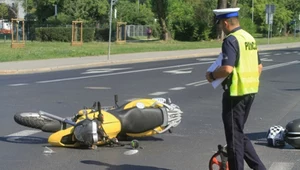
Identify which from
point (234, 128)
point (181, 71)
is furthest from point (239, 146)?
point (181, 71)

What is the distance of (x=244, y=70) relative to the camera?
17.6ft

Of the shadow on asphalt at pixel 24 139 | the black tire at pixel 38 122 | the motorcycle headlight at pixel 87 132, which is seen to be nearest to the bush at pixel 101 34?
the shadow on asphalt at pixel 24 139

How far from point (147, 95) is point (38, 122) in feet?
19.1

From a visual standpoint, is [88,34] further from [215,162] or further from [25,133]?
[215,162]

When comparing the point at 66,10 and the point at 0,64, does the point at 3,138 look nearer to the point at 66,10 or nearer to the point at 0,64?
the point at 0,64

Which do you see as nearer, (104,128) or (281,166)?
(281,166)

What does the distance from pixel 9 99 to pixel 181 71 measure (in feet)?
31.2

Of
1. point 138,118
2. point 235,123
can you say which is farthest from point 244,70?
point 138,118

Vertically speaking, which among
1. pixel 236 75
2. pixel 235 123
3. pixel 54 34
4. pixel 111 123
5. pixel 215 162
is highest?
pixel 236 75

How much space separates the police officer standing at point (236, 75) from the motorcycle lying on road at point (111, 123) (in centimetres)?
236

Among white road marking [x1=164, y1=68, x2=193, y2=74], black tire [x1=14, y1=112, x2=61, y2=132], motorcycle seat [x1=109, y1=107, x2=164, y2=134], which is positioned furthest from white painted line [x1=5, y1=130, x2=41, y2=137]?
white road marking [x1=164, y1=68, x2=193, y2=74]

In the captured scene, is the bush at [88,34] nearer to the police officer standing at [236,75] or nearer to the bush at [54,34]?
the bush at [54,34]

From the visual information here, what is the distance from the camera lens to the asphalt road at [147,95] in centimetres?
715

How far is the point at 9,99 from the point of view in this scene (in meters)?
13.0
